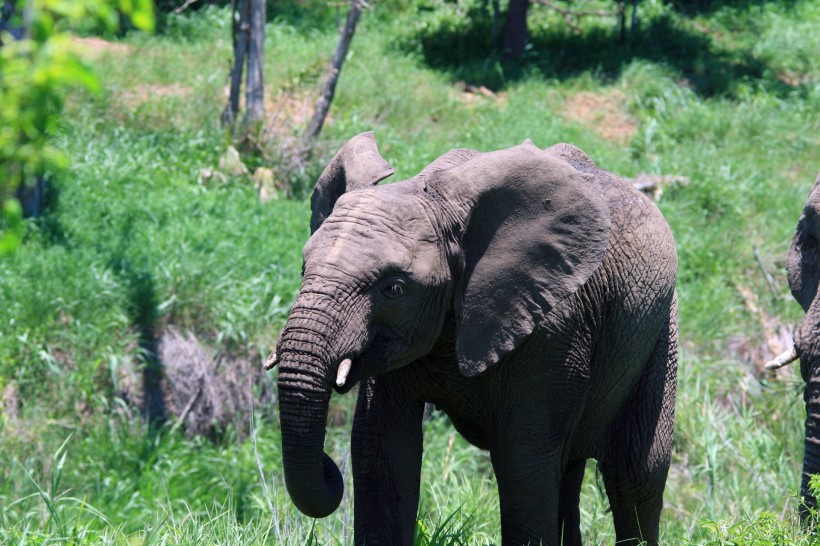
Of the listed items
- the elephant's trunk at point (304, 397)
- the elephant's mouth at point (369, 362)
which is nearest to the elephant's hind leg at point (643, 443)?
the elephant's mouth at point (369, 362)

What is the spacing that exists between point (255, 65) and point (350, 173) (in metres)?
6.62

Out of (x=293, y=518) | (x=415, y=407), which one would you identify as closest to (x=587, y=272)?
(x=415, y=407)

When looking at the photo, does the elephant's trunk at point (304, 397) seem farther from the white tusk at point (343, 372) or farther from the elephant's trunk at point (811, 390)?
the elephant's trunk at point (811, 390)

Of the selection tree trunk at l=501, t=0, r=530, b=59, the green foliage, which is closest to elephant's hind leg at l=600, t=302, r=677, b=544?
the green foliage

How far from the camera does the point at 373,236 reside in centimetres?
366

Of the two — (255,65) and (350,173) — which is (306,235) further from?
(350,173)

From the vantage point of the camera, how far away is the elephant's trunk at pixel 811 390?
4477mm

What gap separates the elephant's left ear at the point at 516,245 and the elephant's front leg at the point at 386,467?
431 mm

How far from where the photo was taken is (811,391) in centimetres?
455

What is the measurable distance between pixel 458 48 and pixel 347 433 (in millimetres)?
7450

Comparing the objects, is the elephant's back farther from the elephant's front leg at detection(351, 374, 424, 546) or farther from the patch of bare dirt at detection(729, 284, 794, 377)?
the patch of bare dirt at detection(729, 284, 794, 377)

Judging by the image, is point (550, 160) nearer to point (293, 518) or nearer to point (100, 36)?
point (293, 518)

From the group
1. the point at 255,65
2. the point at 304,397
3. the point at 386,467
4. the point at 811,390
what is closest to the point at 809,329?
the point at 811,390

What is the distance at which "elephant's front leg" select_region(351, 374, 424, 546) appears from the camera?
4.19 metres
